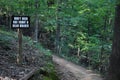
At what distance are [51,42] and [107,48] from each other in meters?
11.0

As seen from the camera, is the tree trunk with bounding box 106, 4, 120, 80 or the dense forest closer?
the tree trunk with bounding box 106, 4, 120, 80

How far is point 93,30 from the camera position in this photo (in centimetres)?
1941

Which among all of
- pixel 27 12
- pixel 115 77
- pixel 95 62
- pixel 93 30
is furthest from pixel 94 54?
pixel 115 77

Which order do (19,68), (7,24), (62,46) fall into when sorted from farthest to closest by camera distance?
(7,24) → (62,46) → (19,68)

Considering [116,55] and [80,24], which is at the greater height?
[80,24]

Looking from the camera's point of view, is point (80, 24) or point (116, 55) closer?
point (116, 55)

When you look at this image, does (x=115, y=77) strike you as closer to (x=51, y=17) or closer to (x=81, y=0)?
(x=81, y=0)

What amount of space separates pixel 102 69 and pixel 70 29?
5757 millimetres

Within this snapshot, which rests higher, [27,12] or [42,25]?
[27,12]

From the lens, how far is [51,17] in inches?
814

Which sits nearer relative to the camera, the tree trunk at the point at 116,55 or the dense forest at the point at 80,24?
the tree trunk at the point at 116,55

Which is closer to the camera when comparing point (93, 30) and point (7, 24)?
point (93, 30)

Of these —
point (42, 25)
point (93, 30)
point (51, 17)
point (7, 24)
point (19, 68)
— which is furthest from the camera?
point (7, 24)

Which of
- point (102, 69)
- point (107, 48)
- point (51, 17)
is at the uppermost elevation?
point (51, 17)
